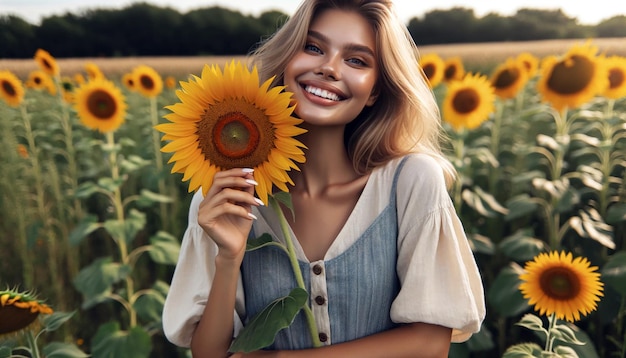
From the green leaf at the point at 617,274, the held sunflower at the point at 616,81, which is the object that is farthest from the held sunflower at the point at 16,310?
the held sunflower at the point at 616,81

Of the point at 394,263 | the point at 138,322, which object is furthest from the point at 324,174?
the point at 138,322

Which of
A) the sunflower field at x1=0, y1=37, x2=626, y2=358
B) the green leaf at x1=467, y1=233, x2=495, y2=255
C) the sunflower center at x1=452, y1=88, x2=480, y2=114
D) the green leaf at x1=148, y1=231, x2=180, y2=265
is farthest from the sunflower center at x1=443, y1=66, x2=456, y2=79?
the green leaf at x1=148, y1=231, x2=180, y2=265

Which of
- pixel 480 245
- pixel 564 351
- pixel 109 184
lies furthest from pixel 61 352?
pixel 480 245

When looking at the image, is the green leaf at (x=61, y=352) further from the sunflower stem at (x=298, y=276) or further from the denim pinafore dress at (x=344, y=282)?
the sunflower stem at (x=298, y=276)

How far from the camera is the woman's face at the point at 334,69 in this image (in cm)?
117

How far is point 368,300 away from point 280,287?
169 millimetres

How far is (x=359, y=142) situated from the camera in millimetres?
1306

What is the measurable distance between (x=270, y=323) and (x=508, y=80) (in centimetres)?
237

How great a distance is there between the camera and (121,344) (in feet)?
6.14

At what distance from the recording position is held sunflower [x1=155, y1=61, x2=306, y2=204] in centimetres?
98

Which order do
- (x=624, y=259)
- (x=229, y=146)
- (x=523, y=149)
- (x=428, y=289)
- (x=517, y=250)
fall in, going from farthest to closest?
(x=523, y=149), (x=517, y=250), (x=624, y=259), (x=428, y=289), (x=229, y=146)

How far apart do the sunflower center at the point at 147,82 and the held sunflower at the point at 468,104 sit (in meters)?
1.46

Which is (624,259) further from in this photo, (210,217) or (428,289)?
(210,217)

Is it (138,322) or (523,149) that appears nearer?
(138,322)
